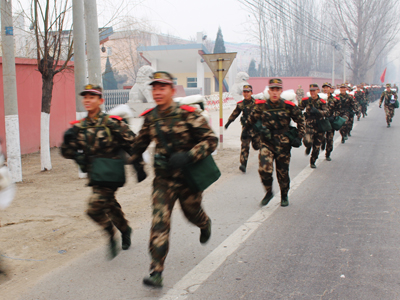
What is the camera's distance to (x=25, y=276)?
13.4 feet

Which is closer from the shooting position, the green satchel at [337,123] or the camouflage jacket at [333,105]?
the green satchel at [337,123]

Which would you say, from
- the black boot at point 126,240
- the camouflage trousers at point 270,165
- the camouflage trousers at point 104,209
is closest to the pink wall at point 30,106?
the camouflage trousers at point 270,165

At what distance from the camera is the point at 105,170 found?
4.05m

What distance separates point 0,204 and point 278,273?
2.48 metres

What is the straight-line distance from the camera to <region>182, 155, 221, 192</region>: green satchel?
3713 millimetres

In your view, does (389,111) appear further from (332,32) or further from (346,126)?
(332,32)

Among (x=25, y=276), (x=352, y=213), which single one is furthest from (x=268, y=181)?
(x=25, y=276)

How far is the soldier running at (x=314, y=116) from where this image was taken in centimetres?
927

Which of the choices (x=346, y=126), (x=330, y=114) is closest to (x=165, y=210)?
(x=330, y=114)

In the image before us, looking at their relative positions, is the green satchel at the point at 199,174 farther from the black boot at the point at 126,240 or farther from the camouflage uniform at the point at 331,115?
the camouflage uniform at the point at 331,115

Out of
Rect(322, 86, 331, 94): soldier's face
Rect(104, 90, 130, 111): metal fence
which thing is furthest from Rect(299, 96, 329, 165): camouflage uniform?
Rect(104, 90, 130, 111): metal fence

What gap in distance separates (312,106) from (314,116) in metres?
0.29

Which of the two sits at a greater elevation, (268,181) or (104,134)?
(104,134)

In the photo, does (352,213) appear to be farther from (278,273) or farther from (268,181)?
(278,273)
